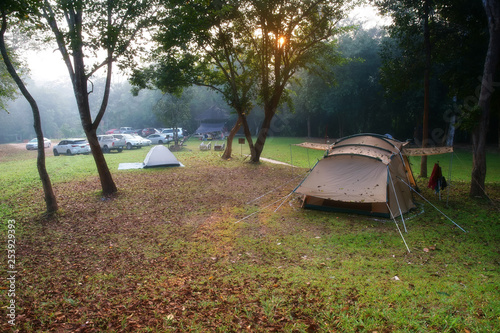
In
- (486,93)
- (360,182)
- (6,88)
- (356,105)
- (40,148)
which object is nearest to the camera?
(40,148)

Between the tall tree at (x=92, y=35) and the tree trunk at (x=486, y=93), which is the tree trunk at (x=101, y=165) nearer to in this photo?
the tall tree at (x=92, y=35)

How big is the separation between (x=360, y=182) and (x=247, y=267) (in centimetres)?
416

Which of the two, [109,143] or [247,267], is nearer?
[247,267]

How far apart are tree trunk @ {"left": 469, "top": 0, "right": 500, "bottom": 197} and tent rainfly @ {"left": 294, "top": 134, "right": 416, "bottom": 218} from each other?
2.24 meters

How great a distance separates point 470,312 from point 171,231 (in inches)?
230

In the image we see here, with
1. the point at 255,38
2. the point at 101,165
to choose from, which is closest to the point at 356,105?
the point at 255,38

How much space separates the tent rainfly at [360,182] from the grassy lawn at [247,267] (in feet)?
1.50

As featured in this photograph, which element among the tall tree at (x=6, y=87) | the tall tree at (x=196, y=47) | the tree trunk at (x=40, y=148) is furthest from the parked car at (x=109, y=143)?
the tree trunk at (x=40, y=148)

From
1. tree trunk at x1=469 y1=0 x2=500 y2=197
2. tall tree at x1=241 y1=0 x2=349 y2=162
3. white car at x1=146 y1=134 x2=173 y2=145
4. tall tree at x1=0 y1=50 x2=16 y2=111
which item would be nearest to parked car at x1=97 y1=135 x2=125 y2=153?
white car at x1=146 y1=134 x2=173 y2=145

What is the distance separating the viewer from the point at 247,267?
545 centimetres

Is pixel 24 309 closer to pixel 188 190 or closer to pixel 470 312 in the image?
pixel 470 312

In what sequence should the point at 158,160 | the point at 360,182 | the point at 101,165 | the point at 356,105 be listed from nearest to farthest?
the point at 360,182 < the point at 101,165 < the point at 158,160 < the point at 356,105

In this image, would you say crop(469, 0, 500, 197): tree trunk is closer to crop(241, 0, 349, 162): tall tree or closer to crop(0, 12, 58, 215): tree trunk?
crop(241, 0, 349, 162): tall tree

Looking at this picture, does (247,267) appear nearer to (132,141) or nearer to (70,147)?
(70,147)
